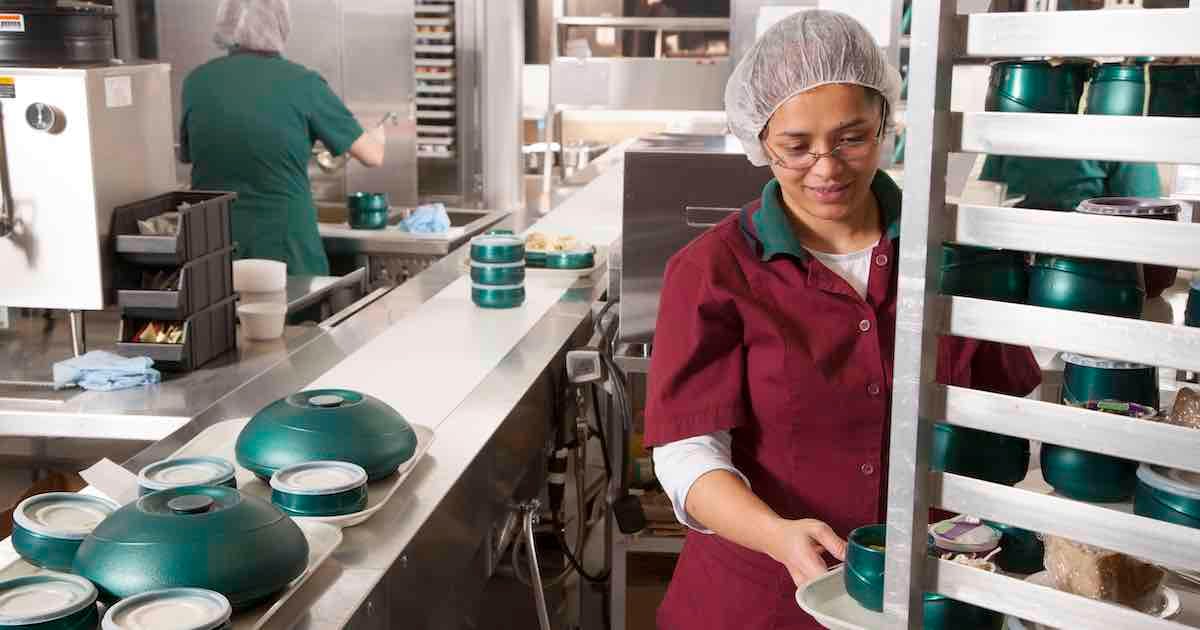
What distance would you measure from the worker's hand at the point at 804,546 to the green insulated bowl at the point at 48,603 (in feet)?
2.56

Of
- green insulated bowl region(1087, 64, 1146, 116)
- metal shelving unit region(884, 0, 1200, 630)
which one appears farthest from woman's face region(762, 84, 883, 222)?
metal shelving unit region(884, 0, 1200, 630)

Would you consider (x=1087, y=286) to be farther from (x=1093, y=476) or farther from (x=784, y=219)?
(x=784, y=219)

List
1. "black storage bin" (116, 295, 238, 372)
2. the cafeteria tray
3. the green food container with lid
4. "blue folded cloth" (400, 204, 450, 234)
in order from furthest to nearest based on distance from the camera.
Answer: "blue folded cloth" (400, 204, 450, 234) < "black storage bin" (116, 295, 238, 372) < the cafeteria tray < the green food container with lid

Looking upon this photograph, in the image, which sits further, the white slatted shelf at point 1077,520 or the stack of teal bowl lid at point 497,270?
the stack of teal bowl lid at point 497,270

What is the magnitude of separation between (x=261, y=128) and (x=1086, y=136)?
12.6 ft

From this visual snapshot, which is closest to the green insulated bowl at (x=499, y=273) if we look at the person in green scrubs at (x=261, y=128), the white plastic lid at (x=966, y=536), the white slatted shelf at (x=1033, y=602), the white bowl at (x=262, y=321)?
the white bowl at (x=262, y=321)

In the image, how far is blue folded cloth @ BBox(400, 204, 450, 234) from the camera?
5.02 m

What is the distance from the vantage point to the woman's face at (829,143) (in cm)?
163

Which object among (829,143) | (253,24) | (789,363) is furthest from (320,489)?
(253,24)

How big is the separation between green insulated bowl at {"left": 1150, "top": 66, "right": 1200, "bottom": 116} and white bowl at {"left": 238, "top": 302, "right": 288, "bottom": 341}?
257cm

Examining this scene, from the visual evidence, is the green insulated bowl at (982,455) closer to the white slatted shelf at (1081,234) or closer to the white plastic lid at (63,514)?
the white slatted shelf at (1081,234)

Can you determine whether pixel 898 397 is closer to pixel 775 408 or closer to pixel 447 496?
pixel 775 408

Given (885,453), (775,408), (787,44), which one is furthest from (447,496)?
(787,44)

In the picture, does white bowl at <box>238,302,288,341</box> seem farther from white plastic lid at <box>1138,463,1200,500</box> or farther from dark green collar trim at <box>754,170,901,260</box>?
white plastic lid at <box>1138,463,1200,500</box>
